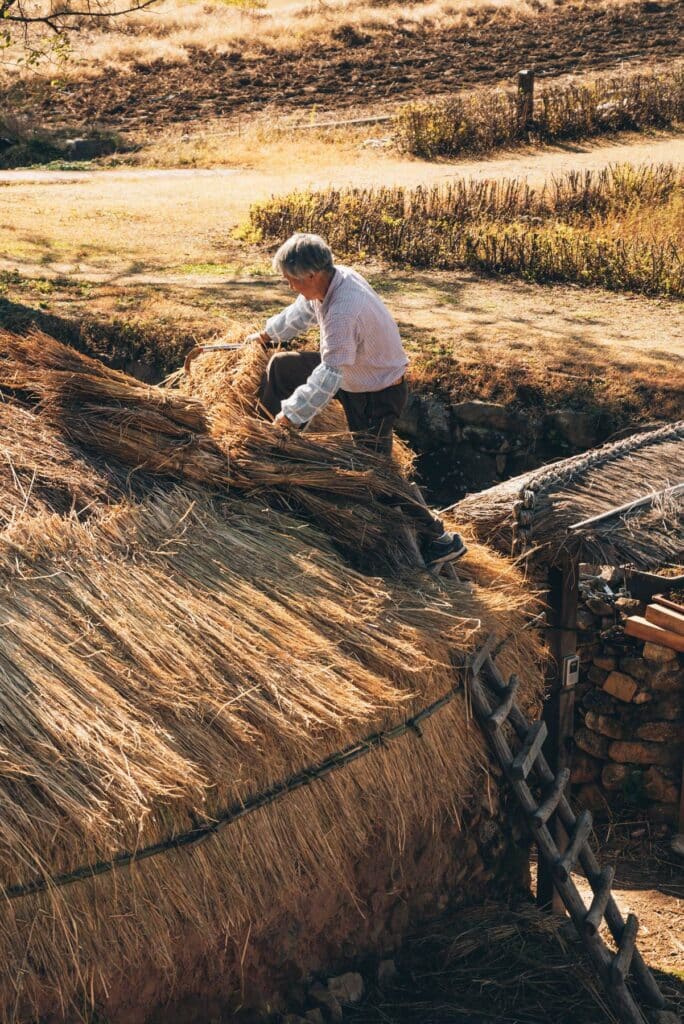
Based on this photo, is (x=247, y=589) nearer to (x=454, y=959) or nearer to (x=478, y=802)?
(x=478, y=802)

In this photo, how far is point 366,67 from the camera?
83.6 ft

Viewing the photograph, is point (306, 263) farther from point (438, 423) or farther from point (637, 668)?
point (438, 423)

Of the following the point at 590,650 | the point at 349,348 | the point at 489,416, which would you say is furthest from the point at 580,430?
the point at 349,348

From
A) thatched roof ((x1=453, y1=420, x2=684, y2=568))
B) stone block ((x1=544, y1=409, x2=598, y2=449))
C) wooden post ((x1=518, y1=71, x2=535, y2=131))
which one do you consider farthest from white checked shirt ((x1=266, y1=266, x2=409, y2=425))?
wooden post ((x1=518, y1=71, x2=535, y2=131))

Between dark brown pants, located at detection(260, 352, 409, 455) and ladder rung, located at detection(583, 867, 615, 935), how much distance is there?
2.36m

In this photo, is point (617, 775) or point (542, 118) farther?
point (542, 118)

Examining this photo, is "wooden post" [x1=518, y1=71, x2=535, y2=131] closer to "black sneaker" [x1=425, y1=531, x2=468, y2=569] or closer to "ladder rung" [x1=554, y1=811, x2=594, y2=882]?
"black sneaker" [x1=425, y1=531, x2=468, y2=569]

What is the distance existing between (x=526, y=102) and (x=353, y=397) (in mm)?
14871

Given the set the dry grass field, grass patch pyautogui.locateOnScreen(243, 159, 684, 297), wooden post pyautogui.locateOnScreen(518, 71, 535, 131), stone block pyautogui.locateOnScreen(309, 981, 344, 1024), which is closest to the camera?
stone block pyautogui.locateOnScreen(309, 981, 344, 1024)

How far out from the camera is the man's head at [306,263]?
5.54 meters

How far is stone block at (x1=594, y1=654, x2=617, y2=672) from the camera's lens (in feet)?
23.2

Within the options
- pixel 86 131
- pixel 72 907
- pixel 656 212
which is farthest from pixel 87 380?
pixel 86 131

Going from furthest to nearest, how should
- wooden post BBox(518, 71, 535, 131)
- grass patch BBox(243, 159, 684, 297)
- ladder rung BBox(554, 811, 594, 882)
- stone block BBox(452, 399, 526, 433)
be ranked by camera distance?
wooden post BBox(518, 71, 535, 131), grass patch BBox(243, 159, 684, 297), stone block BBox(452, 399, 526, 433), ladder rung BBox(554, 811, 594, 882)

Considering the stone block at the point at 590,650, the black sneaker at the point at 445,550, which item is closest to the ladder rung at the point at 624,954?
the black sneaker at the point at 445,550
